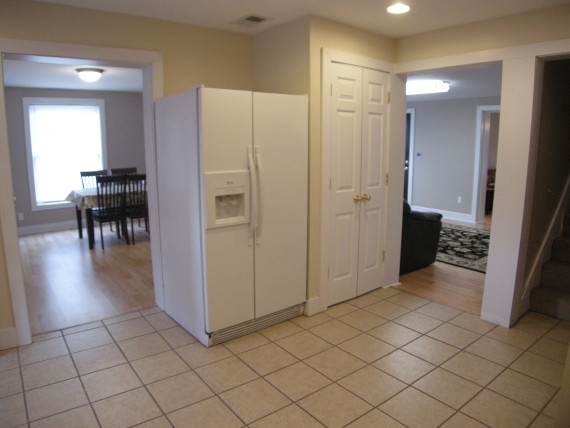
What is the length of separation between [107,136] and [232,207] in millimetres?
5401

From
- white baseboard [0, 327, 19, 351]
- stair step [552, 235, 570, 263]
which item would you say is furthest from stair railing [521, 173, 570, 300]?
white baseboard [0, 327, 19, 351]

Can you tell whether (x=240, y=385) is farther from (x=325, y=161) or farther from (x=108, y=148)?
(x=108, y=148)

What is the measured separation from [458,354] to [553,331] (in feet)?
3.20

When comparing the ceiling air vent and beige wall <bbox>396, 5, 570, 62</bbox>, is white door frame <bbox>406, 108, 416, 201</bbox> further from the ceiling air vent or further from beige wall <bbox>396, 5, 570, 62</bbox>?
the ceiling air vent

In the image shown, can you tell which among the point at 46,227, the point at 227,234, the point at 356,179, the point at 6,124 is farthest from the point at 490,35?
the point at 46,227

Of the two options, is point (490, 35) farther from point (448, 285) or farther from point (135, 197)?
point (135, 197)

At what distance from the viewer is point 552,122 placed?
138 inches

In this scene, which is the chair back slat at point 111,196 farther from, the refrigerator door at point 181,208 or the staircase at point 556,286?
the staircase at point 556,286

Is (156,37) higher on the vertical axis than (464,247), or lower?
higher

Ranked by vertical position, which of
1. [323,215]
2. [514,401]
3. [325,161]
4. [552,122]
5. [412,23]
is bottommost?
[514,401]

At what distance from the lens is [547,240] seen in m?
3.82

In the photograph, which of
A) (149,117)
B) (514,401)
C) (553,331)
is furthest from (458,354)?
(149,117)

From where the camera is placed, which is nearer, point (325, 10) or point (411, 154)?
point (325, 10)

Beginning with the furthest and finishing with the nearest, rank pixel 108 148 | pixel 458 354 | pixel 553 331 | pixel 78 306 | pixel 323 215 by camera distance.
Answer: pixel 108 148 < pixel 78 306 < pixel 323 215 < pixel 553 331 < pixel 458 354
